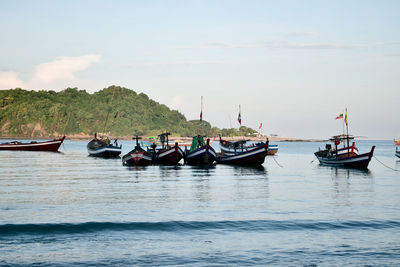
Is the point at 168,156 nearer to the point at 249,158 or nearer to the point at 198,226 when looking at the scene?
the point at 249,158

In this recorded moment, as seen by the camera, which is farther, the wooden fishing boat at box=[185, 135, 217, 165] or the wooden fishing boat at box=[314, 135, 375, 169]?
the wooden fishing boat at box=[185, 135, 217, 165]

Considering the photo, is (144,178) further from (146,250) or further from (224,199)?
(146,250)

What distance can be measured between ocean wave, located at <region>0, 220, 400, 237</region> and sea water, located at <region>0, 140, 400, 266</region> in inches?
1.5

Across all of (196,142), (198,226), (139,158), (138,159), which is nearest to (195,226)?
(198,226)

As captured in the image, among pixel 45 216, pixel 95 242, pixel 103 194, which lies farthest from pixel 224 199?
pixel 95 242

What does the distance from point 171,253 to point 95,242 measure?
3.00 meters

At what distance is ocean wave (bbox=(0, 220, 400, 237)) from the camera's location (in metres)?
17.8

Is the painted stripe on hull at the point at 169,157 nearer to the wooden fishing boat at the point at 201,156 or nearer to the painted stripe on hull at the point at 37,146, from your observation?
the wooden fishing boat at the point at 201,156

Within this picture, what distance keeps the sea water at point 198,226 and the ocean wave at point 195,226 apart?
0.13ft

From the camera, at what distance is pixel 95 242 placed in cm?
1595

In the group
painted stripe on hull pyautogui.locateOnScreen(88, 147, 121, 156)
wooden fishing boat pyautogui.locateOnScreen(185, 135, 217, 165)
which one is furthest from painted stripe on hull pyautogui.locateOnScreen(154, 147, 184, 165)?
painted stripe on hull pyautogui.locateOnScreen(88, 147, 121, 156)

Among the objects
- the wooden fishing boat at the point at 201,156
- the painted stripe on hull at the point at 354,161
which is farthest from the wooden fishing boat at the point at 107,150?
the painted stripe on hull at the point at 354,161

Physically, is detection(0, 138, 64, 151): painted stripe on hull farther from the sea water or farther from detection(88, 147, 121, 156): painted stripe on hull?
the sea water

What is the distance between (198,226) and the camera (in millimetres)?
18734
